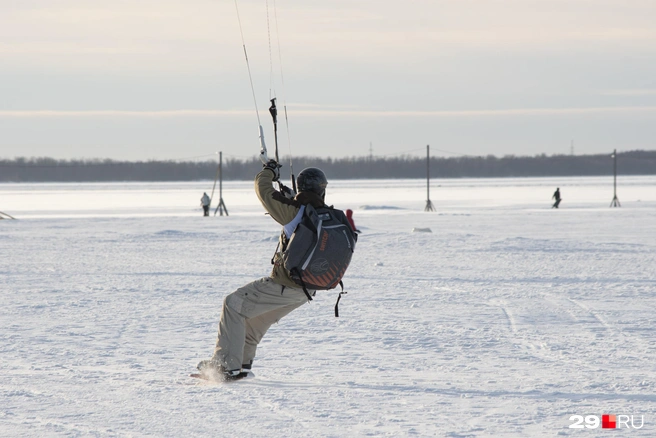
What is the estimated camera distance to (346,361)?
6.64m

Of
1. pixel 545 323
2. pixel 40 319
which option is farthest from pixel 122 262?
pixel 545 323

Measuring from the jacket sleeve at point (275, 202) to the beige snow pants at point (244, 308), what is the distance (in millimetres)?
505

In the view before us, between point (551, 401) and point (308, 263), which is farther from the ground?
point (308, 263)

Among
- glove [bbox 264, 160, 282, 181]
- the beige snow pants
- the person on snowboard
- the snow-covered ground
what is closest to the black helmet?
the person on snowboard

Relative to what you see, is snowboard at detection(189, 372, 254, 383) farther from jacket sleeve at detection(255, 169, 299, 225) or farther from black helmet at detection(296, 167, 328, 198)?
black helmet at detection(296, 167, 328, 198)

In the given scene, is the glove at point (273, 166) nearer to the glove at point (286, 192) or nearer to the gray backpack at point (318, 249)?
the glove at point (286, 192)

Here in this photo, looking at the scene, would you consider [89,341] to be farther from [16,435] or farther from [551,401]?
[551,401]

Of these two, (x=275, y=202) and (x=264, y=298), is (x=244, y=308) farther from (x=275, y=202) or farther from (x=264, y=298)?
(x=275, y=202)

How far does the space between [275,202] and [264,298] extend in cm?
72

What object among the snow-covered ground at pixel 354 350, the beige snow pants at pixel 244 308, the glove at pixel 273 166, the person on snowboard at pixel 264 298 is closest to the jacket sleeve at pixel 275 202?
the person on snowboard at pixel 264 298

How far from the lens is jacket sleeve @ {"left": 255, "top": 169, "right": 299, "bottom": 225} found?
17.5 ft

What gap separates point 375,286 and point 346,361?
5392 mm

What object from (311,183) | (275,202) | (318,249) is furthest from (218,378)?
(311,183)

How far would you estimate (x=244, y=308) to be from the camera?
5.66 m
